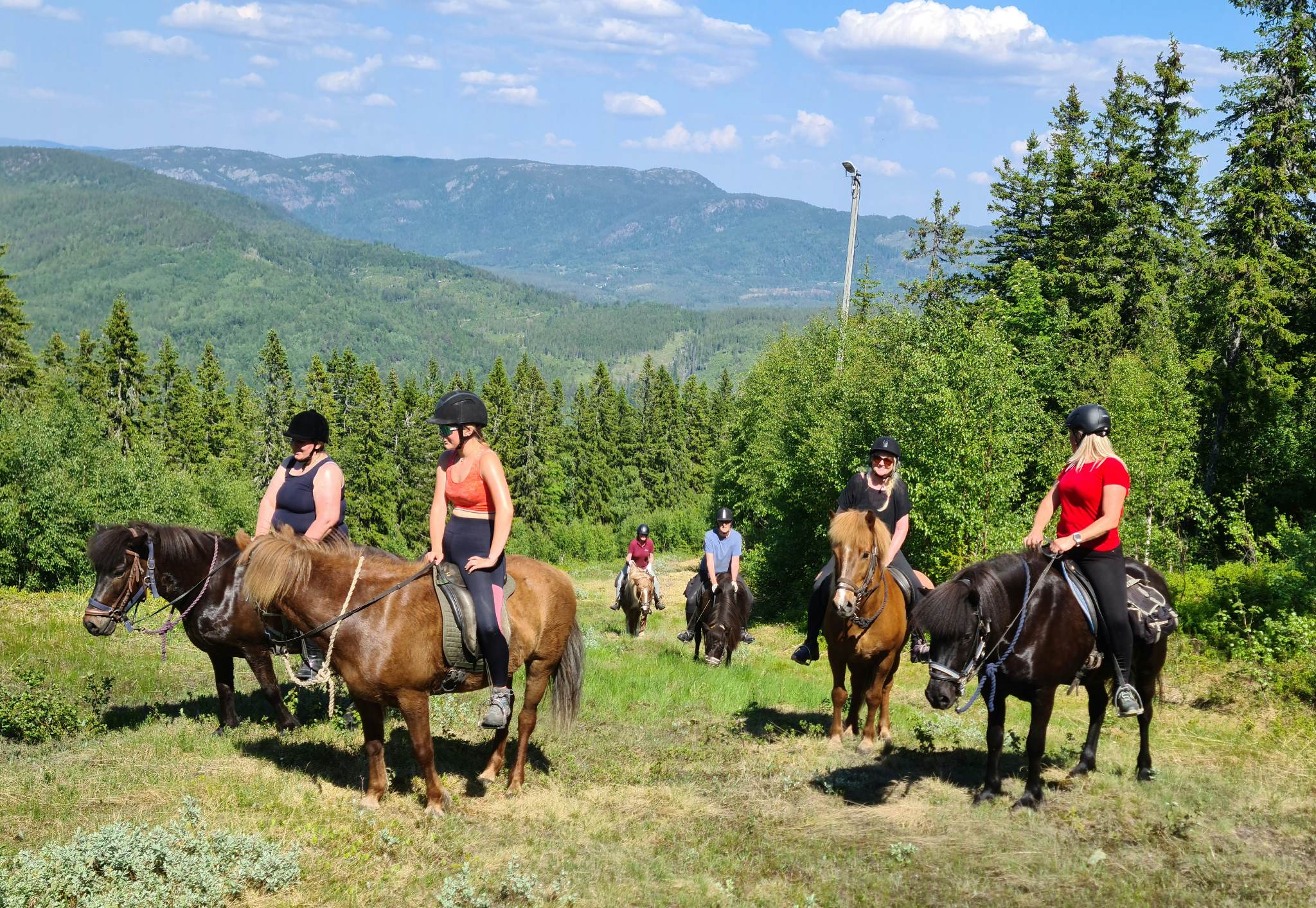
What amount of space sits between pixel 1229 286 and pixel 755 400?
85.0 feet

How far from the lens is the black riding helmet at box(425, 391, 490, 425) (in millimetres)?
7430

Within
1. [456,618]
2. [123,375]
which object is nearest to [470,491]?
[456,618]

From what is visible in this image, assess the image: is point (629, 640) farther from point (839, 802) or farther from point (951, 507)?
point (839, 802)

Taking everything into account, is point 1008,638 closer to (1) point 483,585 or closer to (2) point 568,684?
(2) point 568,684

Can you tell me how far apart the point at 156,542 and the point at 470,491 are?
161 inches

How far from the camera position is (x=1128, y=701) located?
787 cm

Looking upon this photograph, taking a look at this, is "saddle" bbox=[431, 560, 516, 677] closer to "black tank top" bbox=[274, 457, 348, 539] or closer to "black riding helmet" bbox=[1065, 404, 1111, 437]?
"black tank top" bbox=[274, 457, 348, 539]

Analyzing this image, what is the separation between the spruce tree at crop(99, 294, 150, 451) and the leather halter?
56.9m

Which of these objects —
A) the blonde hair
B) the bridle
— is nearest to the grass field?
the bridle

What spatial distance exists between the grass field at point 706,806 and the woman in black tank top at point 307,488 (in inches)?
86.2

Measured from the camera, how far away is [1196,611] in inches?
593

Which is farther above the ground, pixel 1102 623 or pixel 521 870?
pixel 1102 623

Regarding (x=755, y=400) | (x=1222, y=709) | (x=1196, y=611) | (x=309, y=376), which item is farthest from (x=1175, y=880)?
(x=309, y=376)

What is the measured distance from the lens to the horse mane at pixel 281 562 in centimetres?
733
